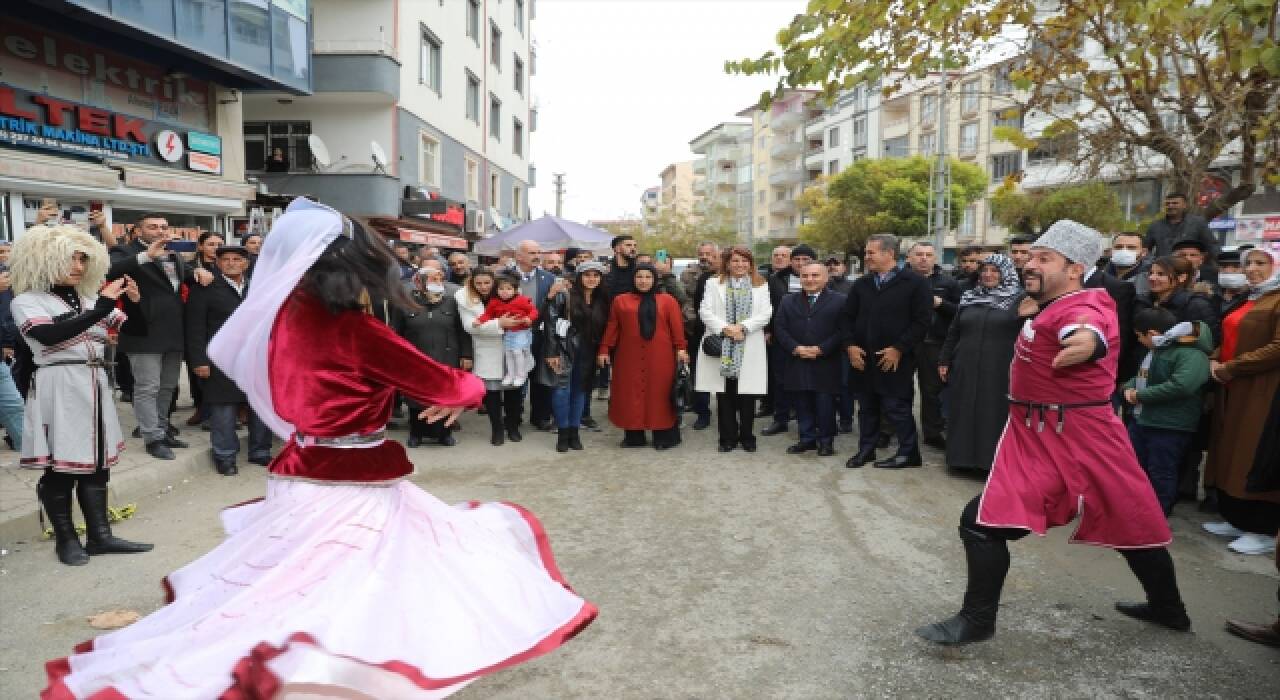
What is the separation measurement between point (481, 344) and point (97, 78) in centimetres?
862

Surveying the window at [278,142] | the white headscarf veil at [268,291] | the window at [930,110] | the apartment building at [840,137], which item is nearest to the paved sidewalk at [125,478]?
the white headscarf veil at [268,291]

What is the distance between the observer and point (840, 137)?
55719 millimetres

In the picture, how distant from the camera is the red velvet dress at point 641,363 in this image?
310 inches

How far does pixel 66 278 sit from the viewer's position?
4.51 metres

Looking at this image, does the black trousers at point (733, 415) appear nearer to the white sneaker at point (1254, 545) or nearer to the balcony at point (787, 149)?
the white sneaker at point (1254, 545)

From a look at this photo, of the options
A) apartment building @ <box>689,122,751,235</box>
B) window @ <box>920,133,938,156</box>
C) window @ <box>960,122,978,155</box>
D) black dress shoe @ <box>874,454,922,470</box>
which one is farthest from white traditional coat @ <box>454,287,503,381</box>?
apartment building @ <box>689,122,751,235</box>

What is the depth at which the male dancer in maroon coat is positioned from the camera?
354cm

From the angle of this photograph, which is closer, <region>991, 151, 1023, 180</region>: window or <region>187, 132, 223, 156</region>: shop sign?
<region>187, 132, 223, 156</region>: shop sign

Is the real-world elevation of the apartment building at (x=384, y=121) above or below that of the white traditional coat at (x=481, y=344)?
above

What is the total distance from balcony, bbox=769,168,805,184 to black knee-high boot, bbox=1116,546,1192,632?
60384mm

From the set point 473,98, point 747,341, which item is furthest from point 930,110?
point 473,98

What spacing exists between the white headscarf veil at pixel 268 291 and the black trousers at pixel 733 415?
5325 millimetres

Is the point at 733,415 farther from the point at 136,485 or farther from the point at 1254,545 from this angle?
the point at 136,485

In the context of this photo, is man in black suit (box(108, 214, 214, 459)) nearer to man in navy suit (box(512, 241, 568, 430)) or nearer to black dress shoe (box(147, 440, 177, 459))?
black dress shoe (box(147, 440, 177, 459))
